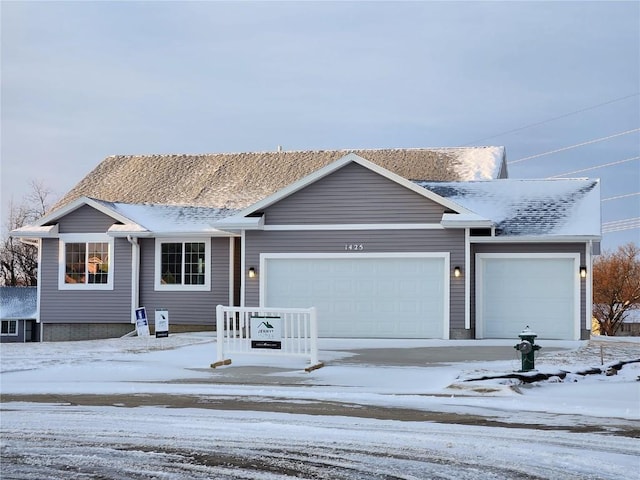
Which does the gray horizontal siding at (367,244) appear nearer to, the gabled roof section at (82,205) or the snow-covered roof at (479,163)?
the gabled roof section at (82,205)

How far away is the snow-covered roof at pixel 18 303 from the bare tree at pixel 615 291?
37423 mm

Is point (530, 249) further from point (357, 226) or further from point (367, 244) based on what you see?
point (357, 226)

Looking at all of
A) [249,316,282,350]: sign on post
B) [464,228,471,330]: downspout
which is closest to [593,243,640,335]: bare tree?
[464,228,471,330]: downspout

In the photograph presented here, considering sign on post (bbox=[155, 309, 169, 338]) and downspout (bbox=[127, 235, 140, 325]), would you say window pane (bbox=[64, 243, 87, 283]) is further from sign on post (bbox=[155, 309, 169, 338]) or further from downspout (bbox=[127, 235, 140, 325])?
sign on post (bbox=[155, 309, 169, 338])

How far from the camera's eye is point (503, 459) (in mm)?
7703

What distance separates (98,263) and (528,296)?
12.6m

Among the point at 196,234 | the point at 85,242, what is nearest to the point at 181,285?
the point at 196,234

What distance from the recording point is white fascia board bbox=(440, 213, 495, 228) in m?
21.4

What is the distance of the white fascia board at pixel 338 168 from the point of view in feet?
72.4

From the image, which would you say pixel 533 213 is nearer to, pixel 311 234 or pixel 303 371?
pixel 311 234

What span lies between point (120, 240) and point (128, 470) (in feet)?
61.5

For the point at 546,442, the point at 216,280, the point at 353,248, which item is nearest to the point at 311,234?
A: the point at 353,248

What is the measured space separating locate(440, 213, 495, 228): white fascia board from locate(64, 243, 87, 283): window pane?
11085 mm

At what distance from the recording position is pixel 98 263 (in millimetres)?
25938
